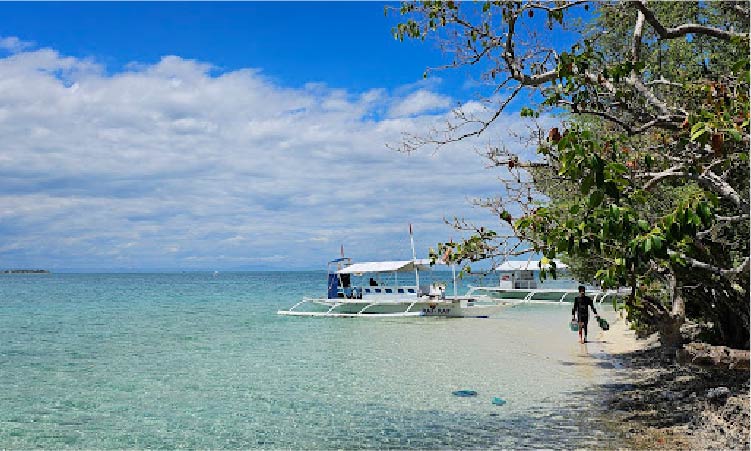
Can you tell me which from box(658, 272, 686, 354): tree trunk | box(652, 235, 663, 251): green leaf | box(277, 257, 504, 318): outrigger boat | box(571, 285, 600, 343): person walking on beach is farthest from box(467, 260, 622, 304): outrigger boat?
box(652, 235, 663, 251): green leaf

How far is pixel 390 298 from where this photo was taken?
32250 mm

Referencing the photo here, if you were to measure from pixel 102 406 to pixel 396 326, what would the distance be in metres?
16.4

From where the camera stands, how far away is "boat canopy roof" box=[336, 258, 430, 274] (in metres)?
30.3

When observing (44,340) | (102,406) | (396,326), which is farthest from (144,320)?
(102,406)

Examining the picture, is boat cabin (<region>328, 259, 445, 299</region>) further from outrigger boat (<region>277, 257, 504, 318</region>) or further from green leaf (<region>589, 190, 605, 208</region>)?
green leaf (<region>589, 190, 605, 208</region>)

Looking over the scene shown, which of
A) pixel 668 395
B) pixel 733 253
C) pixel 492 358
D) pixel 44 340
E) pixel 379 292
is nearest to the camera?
pixel 733 253

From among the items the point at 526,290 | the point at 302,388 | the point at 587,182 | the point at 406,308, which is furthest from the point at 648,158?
the point at 526,290

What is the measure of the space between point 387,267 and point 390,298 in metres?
1.62

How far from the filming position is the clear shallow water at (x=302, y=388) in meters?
9.90

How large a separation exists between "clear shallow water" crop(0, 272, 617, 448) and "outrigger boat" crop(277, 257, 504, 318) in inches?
157

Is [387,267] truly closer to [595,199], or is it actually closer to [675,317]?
[675,317]

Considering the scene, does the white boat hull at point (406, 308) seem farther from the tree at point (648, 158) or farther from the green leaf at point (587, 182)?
the green leaf at point (587, 182)

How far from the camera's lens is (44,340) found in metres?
24.4

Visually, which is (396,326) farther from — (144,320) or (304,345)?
(144,320)
